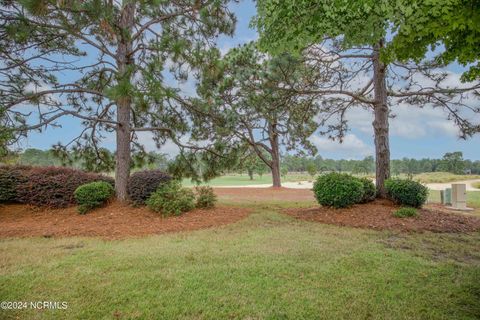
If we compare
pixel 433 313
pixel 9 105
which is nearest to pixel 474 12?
pixel 433 313

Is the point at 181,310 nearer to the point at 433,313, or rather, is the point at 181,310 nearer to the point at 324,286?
the point at 324,286

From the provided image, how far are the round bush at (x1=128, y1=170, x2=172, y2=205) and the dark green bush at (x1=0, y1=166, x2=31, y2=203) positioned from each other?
12.5 feet

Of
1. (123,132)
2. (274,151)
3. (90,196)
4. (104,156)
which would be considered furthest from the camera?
(274,151)

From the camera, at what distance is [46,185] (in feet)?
28.6

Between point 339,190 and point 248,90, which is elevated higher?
point 248,90

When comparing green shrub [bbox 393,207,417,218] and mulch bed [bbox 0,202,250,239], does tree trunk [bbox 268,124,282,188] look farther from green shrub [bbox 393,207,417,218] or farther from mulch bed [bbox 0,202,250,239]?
green shrub [bbox 393,207,417,218]

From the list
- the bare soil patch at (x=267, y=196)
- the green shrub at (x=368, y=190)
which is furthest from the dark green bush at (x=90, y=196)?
the green shrub at (x=368, y=190)

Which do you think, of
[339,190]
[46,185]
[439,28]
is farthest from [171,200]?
[439,28]

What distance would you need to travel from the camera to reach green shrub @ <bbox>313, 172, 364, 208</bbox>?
802cm

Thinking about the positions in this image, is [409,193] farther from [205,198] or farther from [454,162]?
[454,162]

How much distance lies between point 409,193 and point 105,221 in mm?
8207

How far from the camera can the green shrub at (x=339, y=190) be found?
8023 mm

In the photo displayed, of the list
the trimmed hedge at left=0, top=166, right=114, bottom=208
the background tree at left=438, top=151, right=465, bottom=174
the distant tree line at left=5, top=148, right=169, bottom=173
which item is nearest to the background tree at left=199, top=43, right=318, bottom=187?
the distant tree line at left=5, top=148, right=169, bottom=173

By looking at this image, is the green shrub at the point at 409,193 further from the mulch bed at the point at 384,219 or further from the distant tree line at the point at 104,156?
the distant tree line at the point at 104,156
